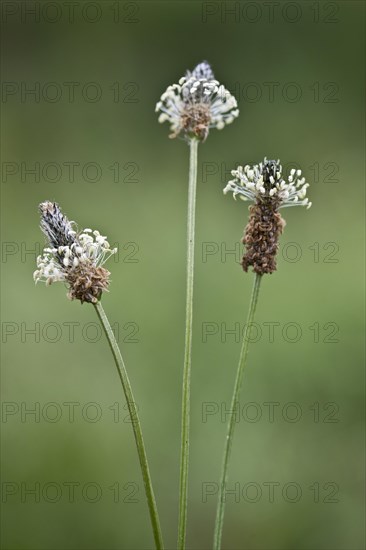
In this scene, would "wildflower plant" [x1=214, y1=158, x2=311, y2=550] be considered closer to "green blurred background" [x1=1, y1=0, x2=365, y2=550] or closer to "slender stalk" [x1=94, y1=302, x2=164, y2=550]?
"slender stalk" [x1=94, y1=302, x2=164, y2=550]

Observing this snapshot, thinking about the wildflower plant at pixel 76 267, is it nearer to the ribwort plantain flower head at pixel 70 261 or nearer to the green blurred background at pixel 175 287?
the ribwort plantain flower head at pixel 70 261

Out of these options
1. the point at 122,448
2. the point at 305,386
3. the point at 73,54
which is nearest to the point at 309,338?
the point at 305,386

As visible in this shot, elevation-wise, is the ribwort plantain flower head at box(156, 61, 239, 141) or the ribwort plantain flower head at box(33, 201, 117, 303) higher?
the ribwort plantain flower head at box(156, 61, 239, 141)

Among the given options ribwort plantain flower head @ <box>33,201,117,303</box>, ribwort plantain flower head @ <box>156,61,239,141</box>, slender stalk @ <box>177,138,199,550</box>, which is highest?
ribwort plantain flower head @ <box>156,61,239,141</box>

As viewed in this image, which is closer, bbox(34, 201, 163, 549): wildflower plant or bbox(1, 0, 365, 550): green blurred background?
bbox(34, 201, 163, 549): wildflower plant

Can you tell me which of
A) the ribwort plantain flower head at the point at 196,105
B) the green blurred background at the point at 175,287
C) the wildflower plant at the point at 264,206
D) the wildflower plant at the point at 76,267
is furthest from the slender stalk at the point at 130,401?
the green blurred background at the point at 175,287

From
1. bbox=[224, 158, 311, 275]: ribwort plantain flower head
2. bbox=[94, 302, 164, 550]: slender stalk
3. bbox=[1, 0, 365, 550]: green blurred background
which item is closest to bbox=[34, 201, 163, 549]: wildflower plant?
bbox=[94, 302, 164, 550]: slender stalk

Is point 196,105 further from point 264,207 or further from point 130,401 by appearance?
point 130,401

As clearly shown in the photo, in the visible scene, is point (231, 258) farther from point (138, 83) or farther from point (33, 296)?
point (138, 83)
